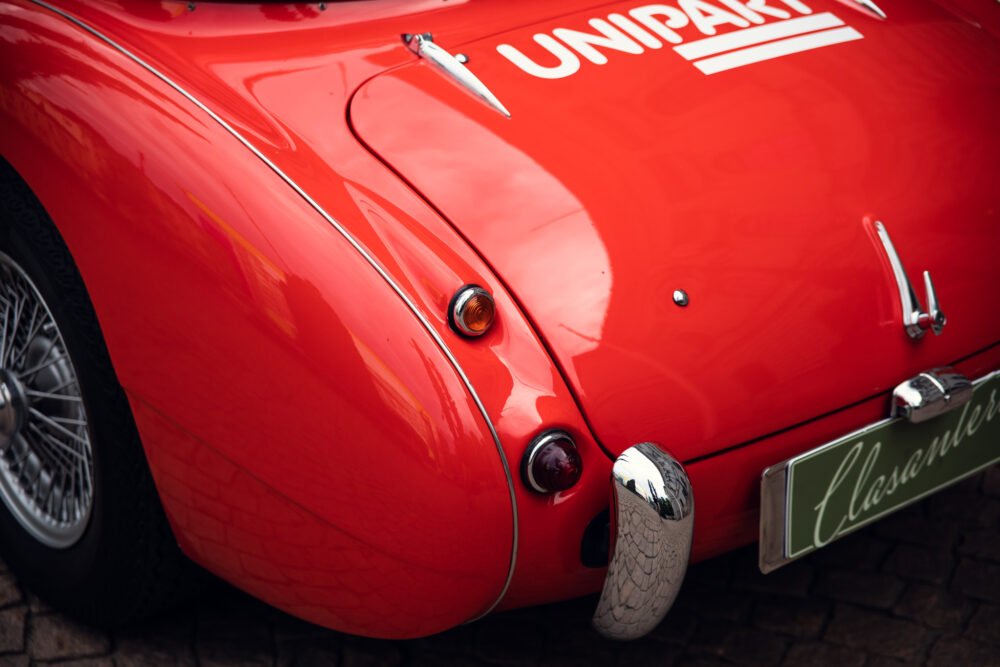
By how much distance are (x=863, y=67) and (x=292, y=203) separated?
121 centimetres

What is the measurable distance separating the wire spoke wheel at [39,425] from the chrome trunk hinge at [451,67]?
869 mm

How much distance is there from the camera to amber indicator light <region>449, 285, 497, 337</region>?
5.91 ft

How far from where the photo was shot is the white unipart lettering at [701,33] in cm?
227

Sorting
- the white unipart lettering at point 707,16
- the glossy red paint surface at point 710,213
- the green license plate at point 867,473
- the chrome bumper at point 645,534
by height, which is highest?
the white unipart lettering at point 707,16

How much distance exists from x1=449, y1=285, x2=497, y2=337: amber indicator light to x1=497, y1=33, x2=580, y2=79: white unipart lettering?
0.58 meters

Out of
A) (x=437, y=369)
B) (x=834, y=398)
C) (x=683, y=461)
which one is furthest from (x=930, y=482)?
(x=437, y=369)

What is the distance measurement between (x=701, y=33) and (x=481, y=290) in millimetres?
867

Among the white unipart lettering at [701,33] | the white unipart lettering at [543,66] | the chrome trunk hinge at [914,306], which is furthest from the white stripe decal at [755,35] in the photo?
the chrome trunk hinge at [914,306]

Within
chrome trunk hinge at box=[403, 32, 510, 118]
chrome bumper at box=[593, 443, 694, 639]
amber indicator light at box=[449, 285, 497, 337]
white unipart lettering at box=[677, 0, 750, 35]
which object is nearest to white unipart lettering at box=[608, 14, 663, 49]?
white unipart lettering at box=[677, 0, 750, 35]

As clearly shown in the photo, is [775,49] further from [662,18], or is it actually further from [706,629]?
[706,629]

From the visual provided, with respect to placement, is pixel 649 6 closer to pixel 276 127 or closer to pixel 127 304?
pixel 276 127

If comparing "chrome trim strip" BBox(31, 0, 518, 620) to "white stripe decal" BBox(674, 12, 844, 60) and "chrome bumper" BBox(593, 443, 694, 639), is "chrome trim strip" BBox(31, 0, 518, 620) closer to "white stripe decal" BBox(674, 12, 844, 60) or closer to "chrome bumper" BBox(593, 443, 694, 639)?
"chrome bumper" BBox(593, 443, 694, 639)

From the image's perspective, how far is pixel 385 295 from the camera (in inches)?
70.7

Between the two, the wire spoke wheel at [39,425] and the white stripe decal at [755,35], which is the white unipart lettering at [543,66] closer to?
the white stripe decal at [755,35]
